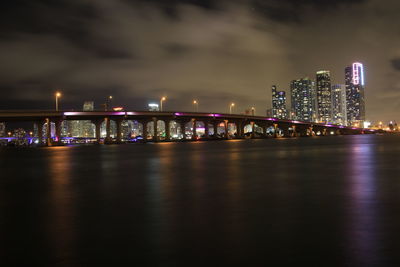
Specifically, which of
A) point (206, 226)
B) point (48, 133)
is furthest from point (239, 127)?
point (206, 226)

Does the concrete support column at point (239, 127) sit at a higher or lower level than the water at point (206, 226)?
higher

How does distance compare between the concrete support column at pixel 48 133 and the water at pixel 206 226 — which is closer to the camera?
the water at pixel 206 226

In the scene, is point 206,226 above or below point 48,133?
below

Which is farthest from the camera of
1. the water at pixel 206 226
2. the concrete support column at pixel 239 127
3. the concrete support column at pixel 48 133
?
the concrete support column at pixel 239 127

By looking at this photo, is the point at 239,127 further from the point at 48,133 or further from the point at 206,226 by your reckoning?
the point at 206,226

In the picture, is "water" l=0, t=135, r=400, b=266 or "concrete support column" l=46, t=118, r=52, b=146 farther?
"concrete support column" l=46, t=118, r=52, b=146

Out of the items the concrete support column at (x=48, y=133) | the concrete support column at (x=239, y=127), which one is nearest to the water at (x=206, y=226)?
the concrete support column at (x=48, y=133)

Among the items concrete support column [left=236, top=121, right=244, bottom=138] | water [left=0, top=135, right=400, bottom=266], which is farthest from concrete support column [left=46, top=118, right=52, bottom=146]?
water [left=0, top=135, right=400, bottom=266]

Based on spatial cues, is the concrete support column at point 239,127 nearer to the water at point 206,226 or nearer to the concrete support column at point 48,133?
the concrete support column at point 48,133

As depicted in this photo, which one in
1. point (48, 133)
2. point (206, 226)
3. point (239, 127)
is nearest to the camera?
point (206, 226)

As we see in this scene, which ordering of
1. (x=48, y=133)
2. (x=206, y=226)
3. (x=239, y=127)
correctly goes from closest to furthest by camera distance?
(x=206, y=226)
(x=48, y=133)
(x=239, y=127)

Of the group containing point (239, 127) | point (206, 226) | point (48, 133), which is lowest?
point (206, 226)

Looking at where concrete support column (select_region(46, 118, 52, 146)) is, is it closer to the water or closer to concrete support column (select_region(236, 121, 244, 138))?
concrete support column (select_region(236, 121, 244, 138))

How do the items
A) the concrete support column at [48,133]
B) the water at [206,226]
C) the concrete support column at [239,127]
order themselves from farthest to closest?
the concrete support column at [239,127]
the concrete support column at [48,133]
the water at [206,226]
